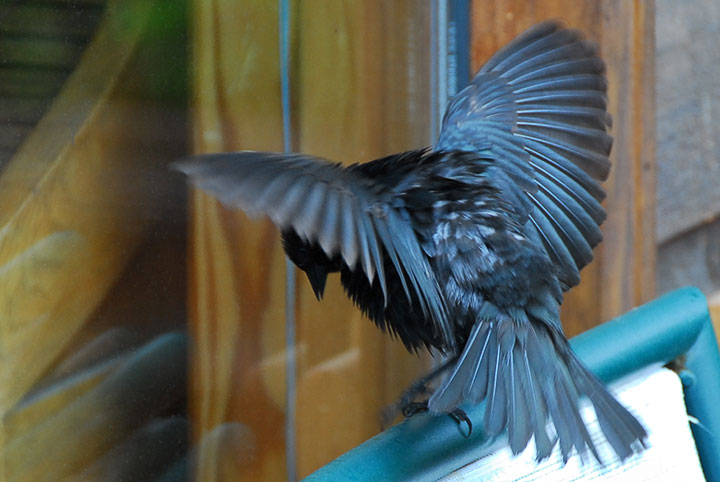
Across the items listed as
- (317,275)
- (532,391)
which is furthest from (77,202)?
(532,391)

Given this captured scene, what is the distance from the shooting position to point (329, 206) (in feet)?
4.92

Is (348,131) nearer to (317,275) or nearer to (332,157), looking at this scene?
(332,157)

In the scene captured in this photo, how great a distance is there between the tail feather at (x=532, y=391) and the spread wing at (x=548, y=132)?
0.95 feet

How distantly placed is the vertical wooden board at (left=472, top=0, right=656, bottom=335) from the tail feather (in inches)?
37.5

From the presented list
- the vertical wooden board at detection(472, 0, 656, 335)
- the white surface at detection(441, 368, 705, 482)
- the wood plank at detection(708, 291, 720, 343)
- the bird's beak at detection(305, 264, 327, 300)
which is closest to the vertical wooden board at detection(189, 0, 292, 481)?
the bird's beak at detection(305, 264, 327, 300)

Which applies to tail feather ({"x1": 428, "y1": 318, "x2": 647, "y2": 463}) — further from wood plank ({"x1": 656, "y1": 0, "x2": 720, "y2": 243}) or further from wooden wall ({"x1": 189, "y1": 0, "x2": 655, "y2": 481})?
wood plank ({"x1": 656, "y1": 0, "x2": 720, "y2": 243})

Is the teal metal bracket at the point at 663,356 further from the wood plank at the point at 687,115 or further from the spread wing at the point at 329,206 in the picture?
the wood plank at the point at 687,115

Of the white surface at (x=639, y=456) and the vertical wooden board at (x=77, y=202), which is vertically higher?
the vertical wooden board at (x=77, y=202)

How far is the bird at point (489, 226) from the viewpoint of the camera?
1.48m

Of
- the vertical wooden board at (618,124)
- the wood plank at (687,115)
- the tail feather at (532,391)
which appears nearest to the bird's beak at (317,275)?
the tail feather at (532,391)

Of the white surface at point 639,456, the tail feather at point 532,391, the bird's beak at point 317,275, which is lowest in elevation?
the white surface at point 639,456

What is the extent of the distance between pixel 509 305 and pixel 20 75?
3.10 ft

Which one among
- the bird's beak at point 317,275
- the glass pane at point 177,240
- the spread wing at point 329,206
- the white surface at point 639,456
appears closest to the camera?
the spread wing at point 329,206

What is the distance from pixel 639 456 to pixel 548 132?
29.0 inches
